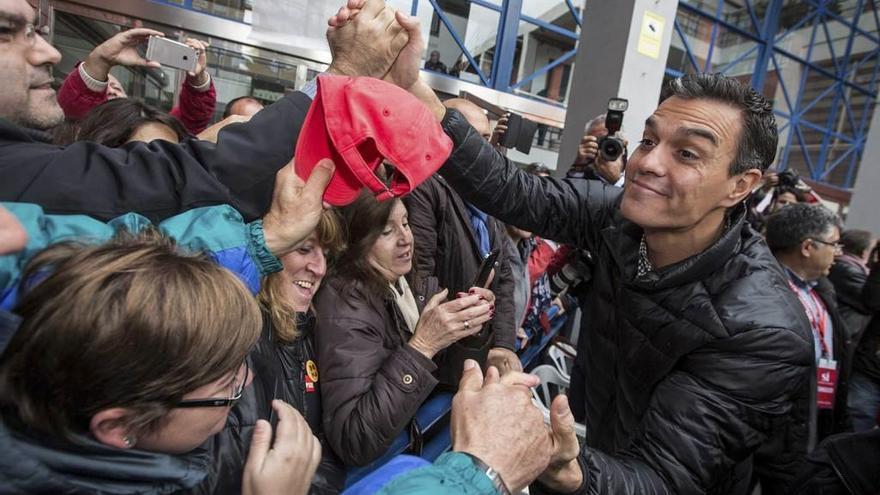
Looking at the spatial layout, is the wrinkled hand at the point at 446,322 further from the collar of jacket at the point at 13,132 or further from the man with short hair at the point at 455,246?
the collar of jacket at the point at 13,132

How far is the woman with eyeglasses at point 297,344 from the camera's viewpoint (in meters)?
1.26

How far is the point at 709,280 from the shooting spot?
51.9 inches

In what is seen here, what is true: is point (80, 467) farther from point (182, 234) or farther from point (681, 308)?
point (681, 308)

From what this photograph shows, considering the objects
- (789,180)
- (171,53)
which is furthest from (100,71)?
(789,180)

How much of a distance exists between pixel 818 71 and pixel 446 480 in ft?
44.5

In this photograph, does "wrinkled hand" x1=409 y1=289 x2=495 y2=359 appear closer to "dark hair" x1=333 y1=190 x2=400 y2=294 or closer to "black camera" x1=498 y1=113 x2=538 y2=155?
"dark hair" x1=333 y1=190 x2=400 y2=294

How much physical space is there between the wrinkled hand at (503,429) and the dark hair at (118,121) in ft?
4.84

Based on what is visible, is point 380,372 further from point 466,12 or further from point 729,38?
point 729,38

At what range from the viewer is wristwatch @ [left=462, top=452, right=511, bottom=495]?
2.73 feet

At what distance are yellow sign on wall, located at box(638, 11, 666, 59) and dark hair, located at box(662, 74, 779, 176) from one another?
101 inches

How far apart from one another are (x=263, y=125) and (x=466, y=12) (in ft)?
24.0

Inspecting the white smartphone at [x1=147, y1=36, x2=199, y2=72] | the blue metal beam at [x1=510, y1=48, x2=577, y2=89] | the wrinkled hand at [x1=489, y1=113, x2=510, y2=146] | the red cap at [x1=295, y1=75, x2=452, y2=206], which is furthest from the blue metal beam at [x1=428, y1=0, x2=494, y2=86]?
the red cap at [x1=295, y1=75, x2=452, y2=206]

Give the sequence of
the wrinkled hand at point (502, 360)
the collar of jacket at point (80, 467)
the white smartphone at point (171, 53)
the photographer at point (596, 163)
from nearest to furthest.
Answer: the collar of jacket at point (80, 467)
the white smartphone at point (171, 53)
the wrinkled hand at point (502, 360)
the photographer at point (596, 163)

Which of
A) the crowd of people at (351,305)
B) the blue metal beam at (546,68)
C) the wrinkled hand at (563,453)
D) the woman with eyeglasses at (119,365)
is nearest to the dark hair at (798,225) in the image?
the crowd of people at (351,305)
